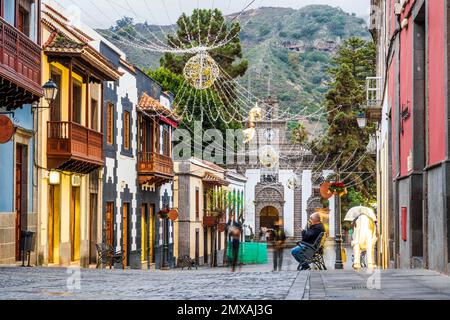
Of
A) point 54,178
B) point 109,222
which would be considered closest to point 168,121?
point 109,222

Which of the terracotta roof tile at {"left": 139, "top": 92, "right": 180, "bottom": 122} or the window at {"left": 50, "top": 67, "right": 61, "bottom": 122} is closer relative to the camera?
the window at {"left": 50, "top": 67, "right": 61, "bottom": 122}

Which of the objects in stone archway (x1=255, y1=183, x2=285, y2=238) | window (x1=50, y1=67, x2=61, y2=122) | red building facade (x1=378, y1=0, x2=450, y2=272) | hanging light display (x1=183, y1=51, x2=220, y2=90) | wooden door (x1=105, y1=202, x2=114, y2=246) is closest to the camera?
red building facade (x1=378, y1=0, x2=450, y2=272)

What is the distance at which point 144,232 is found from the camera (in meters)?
39.7

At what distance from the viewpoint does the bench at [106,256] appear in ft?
99.3

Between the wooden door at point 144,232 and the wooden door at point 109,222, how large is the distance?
5165 mm

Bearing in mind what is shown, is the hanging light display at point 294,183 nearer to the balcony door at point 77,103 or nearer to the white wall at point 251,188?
the white wall at point 251,188

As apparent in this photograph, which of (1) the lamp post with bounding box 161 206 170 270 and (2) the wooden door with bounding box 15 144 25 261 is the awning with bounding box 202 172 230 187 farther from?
(2) the wooden door with bounding box 15 144 25 261

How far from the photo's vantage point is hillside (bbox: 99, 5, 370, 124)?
66.9m

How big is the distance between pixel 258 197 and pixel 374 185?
2766cm

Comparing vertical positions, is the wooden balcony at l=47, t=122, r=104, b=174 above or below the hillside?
below

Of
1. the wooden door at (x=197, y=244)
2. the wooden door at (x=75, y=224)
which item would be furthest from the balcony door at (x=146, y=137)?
the wooden door at (x=197, y=244)

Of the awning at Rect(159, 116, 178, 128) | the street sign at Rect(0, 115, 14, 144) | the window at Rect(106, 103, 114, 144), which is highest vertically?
the awning at Rect(159, 116, 178, 128)

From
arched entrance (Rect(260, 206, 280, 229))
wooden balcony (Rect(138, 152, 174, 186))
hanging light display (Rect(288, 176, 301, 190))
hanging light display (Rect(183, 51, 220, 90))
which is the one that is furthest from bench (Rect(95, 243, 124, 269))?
arched entrance (Rect(260, 206, 280, 229))

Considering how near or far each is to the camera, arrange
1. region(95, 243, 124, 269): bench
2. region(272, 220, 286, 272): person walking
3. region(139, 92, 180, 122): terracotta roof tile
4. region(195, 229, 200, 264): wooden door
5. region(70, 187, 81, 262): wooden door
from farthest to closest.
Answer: region(195, 229, 200, 264): wooden door
region(139, 92, 180, 122): terracotta roof tile
region(95, 243, 124, 269): bench
region(70, 187, 81, 262): wooden door
region(272, 220, 286, 272): person walking
